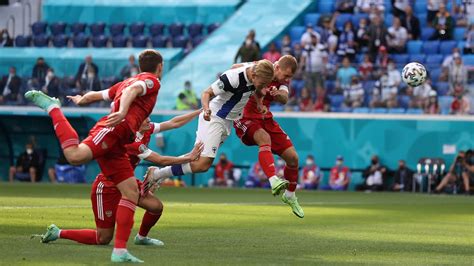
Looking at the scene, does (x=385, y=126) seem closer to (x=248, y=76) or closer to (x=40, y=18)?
(x=40, y=18)

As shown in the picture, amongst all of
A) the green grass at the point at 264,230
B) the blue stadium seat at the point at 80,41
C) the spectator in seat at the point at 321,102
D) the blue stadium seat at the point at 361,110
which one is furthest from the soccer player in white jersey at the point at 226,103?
the blue stadium seat at the point at 80,41

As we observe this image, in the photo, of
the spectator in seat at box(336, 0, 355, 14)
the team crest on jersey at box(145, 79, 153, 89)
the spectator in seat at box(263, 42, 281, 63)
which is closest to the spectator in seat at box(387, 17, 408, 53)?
the spectator in seat at box(336, 0, 355, 14)

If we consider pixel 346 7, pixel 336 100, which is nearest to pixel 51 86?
pixel 336 100

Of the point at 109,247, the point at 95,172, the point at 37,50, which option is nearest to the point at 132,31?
the point at 37,50

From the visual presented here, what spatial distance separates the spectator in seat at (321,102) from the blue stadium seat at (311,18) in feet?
16.2

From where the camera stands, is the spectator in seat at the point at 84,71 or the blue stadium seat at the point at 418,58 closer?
the blue stadium seat at the point at 418,58

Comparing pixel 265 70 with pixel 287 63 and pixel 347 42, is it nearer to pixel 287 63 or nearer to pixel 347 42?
pixel 287 63

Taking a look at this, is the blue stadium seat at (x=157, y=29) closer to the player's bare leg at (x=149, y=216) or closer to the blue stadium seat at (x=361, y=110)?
the blue stadium seat at (x=361, y=110)

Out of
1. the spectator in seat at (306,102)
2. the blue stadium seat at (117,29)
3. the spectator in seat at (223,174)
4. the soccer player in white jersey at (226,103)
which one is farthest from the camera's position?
the blue stadium seat at (117,29)

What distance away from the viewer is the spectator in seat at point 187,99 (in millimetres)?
36250

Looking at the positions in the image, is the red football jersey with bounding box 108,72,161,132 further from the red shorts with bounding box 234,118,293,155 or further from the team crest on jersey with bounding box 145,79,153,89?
the red shorts with bounding box 234,118,293,155

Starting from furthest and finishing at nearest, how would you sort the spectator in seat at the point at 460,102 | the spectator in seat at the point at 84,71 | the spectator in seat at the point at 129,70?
the spectator in seat at the point at 129,70 → the spectator in seat at the point at 84,71 → the spectator in seat at the point at 460,102

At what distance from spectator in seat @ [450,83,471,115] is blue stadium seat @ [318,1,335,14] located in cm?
769

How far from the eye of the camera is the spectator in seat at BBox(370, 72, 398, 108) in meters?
33.3
